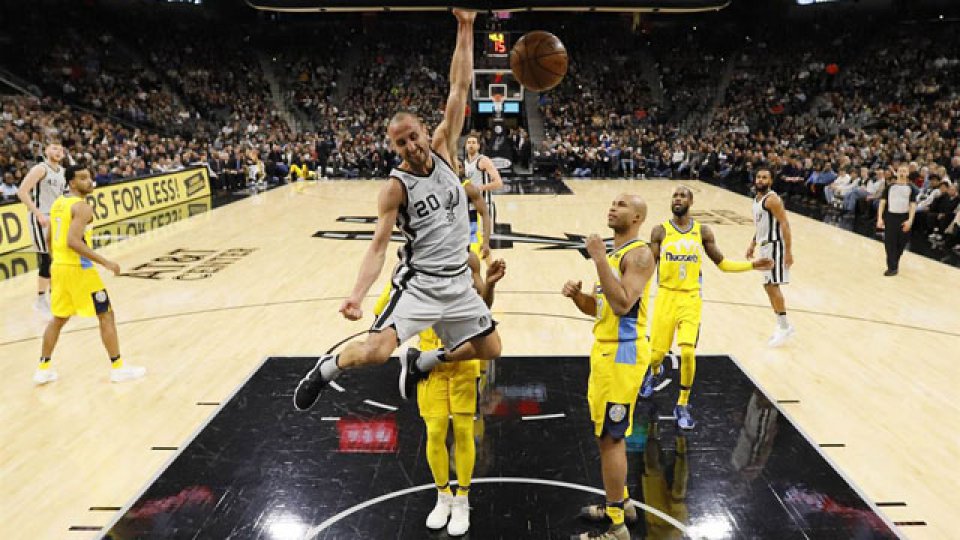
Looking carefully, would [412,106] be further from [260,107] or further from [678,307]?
[678,307]

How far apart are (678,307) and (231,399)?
342 cm

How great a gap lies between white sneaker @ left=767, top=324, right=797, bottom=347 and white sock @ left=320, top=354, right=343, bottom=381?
476 cm

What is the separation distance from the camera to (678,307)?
5.22 meters

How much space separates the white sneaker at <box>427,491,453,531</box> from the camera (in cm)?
388

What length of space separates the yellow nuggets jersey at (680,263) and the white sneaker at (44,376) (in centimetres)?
496

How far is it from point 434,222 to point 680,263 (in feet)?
7.13

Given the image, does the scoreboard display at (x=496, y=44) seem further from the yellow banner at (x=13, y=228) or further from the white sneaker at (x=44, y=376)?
the white sneaker at (x=44, y=376)

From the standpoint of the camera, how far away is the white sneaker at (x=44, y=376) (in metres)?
6.16

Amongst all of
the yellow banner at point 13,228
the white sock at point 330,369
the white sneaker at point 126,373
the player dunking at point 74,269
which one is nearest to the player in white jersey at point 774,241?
the white sock at point 330,369

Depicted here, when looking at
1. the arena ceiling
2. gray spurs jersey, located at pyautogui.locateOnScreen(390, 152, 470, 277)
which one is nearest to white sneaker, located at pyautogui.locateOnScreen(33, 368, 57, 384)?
gray spurs jersey, located at pyautogui.locateOnScreen(390, 152, 470, 277)

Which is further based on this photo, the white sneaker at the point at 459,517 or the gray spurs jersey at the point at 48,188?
the gray spurs jersey at the point at 48,188

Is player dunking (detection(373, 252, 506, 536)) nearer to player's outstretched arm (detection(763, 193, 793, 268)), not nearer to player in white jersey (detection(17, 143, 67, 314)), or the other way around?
player's outstretched arm (detection(763, 193, 793, 268))

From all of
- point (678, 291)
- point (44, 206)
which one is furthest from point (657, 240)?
point (44, 206)

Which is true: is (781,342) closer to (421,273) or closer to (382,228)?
(421,273)
